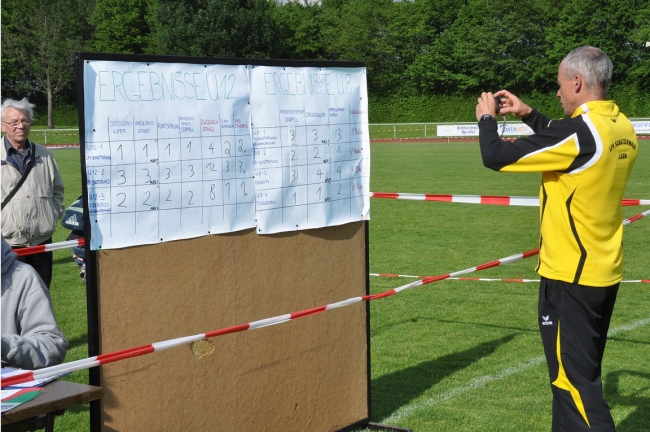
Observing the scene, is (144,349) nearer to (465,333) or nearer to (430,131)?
(465,333)

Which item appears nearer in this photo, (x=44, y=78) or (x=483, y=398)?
(x=483, y=398)

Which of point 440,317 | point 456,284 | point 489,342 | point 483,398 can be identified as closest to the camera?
point 483,398

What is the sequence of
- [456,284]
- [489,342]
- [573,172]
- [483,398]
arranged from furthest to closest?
[456,284]
[489,342]
[483,398]
[573,172]

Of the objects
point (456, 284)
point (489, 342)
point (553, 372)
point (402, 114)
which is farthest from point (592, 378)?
point (402, 114)

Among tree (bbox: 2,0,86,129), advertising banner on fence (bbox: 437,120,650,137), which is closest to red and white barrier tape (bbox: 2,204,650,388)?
advertising banner on fence (bbox: 437,120,650,137)

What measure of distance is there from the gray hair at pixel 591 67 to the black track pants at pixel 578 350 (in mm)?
944

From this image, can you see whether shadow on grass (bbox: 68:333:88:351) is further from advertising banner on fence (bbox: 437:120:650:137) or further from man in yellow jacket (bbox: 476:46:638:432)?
advertising banner on fence (bbox: 437:120:650:137)

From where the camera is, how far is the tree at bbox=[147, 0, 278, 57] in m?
73.4

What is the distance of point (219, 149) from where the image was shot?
441cm

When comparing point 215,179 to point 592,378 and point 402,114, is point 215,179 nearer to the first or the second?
point 592,378

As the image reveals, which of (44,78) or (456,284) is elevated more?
(44,78)

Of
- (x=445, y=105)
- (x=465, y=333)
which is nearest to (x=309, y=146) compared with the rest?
(x=465, y=333)

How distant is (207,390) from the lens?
4.40m

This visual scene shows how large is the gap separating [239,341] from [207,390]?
0.32m
